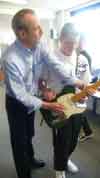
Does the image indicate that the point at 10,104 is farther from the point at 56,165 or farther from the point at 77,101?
the point at 56,165

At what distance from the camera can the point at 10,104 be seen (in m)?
1.87

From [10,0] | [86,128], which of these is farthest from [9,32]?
[86,128]

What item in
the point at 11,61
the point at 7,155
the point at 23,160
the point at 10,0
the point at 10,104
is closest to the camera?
the point at 11,61

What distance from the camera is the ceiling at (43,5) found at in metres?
4.61

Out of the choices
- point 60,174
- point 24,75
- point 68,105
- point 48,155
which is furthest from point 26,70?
point 48,155

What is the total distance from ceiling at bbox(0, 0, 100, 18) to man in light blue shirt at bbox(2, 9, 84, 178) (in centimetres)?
284

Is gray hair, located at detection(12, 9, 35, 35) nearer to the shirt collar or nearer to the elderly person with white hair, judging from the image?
the shirt collar

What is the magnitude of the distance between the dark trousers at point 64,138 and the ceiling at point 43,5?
296cm

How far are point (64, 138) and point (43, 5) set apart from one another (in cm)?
363

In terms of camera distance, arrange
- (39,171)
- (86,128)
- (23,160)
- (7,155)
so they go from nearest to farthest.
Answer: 1. (23,160)
2. (39,171)
3. (7,155)
4. (86,128)

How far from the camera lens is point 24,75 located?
1.78m

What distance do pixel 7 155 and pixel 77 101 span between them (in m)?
1.24

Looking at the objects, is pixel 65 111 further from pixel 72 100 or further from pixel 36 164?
pixel 36 164

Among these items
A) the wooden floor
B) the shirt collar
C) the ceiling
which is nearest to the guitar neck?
the shirt collar
